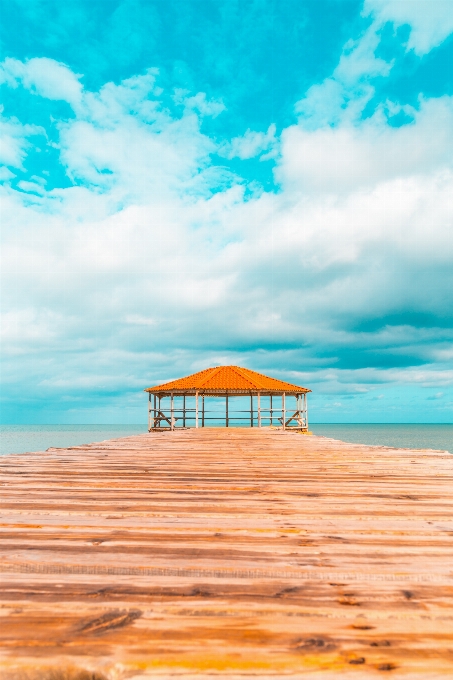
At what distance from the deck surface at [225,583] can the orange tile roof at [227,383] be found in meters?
19.5

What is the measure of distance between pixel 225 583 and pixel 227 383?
22.1 meters

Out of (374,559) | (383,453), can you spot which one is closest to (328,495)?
(374,559)

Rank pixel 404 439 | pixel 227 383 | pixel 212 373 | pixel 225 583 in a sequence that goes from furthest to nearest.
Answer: pixel 404 439 < pixel 212 373 < pixel 227 383 < pixel 225 583

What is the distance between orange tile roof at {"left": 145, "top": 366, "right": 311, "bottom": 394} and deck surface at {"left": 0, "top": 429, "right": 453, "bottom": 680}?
19485 millimetres

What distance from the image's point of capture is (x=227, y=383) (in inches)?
943

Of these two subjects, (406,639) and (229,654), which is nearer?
(229,654)

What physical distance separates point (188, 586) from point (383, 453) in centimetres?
670

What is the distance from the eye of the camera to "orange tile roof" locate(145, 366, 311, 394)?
23.5 m

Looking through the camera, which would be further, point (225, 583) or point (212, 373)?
point (212, 373)

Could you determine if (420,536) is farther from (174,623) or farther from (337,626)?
(174,623)

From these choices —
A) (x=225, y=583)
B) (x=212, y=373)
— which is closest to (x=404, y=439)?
(x=212, y=373)

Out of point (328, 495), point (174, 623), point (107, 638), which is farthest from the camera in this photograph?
point (328, 495)

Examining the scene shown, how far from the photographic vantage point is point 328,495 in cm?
384

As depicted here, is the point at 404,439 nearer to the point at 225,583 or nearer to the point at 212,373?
the point at 212,373
